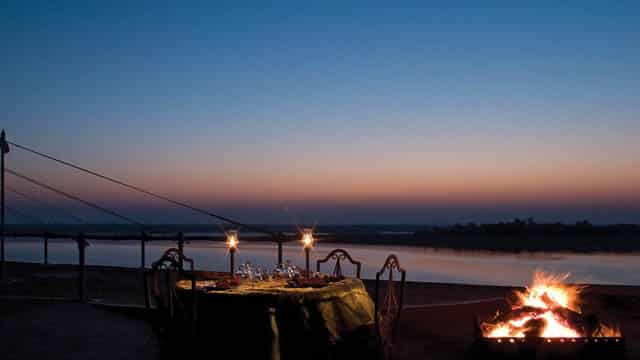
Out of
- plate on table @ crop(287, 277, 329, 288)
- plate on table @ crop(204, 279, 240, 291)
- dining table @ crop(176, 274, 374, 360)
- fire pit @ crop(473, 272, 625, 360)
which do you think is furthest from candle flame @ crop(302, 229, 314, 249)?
fire pit @ crop(473, 272, 625, 360)

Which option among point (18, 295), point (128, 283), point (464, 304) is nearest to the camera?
point (464, 304)

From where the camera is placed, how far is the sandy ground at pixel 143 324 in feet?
33.0

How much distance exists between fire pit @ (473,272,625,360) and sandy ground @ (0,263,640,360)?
717mm

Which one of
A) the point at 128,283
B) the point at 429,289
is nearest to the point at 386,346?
the point at 429,289

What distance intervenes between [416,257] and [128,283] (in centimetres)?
1927

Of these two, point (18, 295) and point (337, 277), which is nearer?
point (337, 277)

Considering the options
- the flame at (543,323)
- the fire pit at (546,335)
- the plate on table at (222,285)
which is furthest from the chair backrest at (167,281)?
the flame at (543,323)

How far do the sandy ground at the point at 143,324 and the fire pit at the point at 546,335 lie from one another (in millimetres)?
717

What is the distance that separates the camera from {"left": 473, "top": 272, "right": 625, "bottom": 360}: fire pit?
8.50m

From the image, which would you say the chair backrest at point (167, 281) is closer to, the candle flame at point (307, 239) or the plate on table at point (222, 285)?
the plate on table at point (222, 285)

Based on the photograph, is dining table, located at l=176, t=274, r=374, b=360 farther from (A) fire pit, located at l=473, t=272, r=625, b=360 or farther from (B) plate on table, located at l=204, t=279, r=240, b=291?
(A) fire pit, located at l=473, t=272, r=625, b=360

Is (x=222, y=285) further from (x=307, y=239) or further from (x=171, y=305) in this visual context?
(x=307, y=239)

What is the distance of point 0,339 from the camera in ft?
34.7

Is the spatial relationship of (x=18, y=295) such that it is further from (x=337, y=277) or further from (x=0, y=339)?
(x=337, y=277)
